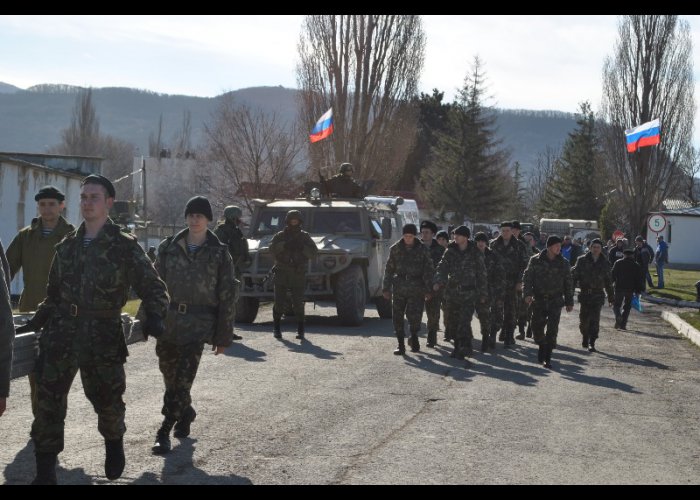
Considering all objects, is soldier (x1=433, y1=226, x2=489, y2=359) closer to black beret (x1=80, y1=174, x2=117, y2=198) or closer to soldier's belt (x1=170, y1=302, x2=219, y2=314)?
soldier's belt (x1=170, y1=302, x2=219, y2=314)

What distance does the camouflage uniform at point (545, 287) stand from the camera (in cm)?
1466

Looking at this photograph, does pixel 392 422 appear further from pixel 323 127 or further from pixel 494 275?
pixel 323 127

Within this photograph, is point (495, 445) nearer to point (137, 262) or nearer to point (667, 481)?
point (667, 481)

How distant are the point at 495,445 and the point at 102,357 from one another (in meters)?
3.06

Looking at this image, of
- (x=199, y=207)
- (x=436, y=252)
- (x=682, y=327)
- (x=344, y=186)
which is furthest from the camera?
(x=682, y=327)

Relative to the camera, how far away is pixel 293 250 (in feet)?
53.3

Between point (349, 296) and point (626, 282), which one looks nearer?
point (349, 296)

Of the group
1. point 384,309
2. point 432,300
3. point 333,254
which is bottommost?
point 384,309

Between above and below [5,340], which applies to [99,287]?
above

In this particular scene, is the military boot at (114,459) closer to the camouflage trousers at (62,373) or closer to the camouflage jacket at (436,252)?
the camouflage trousers at (62,373)

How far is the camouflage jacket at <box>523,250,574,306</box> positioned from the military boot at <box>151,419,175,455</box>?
8.01 metres

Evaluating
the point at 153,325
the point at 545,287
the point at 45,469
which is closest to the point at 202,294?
the point at 153,325

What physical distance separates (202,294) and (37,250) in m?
1.59
